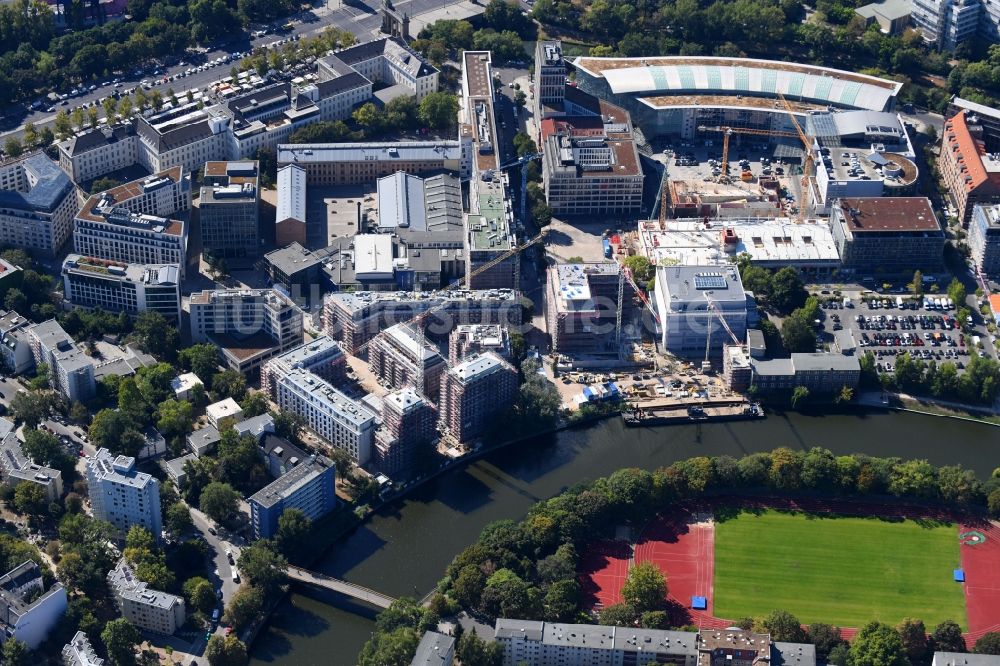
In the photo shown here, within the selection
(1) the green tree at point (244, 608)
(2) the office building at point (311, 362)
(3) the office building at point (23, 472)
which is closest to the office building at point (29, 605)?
(3) the office building at point (23, 472)

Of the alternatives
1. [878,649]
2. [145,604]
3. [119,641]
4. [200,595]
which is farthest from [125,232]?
[878,649]

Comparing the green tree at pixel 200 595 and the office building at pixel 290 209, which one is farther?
the office building at pixel 290 209

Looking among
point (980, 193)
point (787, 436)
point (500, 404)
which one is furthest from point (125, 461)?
point (980, 193)

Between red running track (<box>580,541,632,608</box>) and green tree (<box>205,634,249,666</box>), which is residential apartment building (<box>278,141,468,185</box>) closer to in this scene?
red running track (<box>580,541,632,608</box>)

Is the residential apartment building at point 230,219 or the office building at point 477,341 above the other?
the residential apartment building at point 230,219

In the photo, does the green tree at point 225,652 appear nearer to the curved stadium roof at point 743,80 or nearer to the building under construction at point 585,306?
the building under construction at point 585,306

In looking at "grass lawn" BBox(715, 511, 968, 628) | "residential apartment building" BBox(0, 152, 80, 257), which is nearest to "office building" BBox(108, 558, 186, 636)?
"grass lawn" BBox(715, 511, 968, 628)

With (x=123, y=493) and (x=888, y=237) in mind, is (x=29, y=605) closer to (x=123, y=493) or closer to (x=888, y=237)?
(x=123, y=493)
